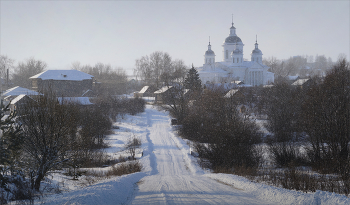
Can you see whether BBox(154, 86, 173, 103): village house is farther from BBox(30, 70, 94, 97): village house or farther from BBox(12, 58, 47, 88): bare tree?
BBox(12, 58, 47, 88): bare tree

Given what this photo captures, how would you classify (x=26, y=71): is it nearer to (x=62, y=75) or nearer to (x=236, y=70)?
(x=62, y=75)

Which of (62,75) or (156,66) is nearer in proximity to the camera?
(62,75)

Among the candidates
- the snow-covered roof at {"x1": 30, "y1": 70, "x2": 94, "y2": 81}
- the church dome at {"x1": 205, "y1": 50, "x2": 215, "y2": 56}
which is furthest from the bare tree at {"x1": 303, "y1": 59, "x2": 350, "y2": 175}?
the church dome at {"x1": 205, "y1": 50, "x2": 215, "y2": 56}

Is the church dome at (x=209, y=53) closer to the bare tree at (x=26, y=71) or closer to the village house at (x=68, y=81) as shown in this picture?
the village house at (x=68, y=81)

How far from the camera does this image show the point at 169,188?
9844 millimetres

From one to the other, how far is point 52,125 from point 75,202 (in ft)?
13.8

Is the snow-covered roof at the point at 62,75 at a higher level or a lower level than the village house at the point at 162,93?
higher

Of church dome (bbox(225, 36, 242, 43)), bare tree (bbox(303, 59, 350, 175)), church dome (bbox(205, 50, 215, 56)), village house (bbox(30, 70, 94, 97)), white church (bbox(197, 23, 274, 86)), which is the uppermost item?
church dome (bbox(225, 36, 242, 43))

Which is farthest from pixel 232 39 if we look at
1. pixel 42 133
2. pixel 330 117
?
pixel 42 133

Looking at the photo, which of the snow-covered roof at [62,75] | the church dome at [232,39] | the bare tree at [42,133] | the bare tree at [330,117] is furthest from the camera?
the church dome at [232,39]

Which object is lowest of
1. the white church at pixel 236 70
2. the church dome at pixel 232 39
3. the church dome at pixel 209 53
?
the white church at pixel 236 70

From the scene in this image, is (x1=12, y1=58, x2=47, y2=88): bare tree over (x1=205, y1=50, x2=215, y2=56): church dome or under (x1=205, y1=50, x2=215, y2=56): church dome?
under

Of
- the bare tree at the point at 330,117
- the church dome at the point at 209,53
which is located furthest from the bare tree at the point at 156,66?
the bare tree at the point at 330,117

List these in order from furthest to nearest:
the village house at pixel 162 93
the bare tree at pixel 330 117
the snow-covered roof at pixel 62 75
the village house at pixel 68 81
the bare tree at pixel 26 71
A: the bare tree at pixel 26 71 < the snow-covered roof at pixel 62 75 < the village house at pixel 68 81 < the village house at pixel 162 93 < the bare tree at pixel 330 117
